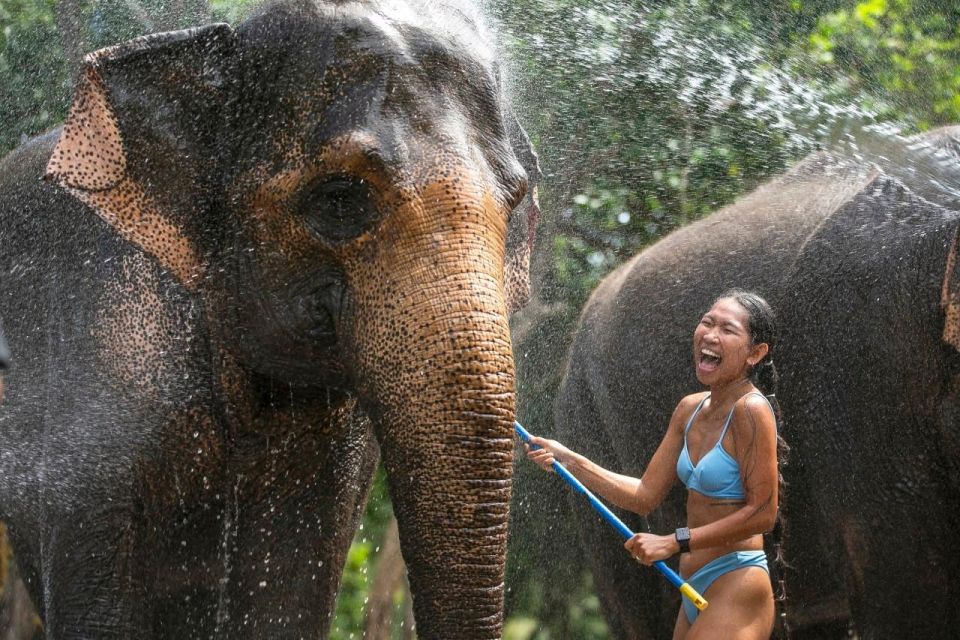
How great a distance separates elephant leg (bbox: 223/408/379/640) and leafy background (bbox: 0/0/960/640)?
143 cm

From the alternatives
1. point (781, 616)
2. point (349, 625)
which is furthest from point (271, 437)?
point (349, 625)

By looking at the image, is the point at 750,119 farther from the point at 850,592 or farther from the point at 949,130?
the point at 850,592

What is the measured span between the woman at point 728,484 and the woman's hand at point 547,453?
32 centimetres

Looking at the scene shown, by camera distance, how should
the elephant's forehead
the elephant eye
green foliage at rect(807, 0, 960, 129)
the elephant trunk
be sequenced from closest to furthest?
the elephant trunk, the elephant eye, the elephant's forehead, green foliage at rect(807, 0, 960, 129)

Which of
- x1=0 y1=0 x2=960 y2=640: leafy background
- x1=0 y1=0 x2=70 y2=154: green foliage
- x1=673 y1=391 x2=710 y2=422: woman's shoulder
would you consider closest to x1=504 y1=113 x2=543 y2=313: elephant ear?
x1=673 y1=391 x2=710 y2=422: woman's shoulder

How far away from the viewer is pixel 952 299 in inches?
151

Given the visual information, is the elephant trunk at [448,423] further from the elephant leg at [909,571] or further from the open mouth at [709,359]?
the elephant leg at [909,571]

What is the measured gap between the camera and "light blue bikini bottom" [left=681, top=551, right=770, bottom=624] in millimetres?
3633

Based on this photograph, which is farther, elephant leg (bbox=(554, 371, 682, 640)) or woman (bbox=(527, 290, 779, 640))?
elephant leg (bbox=(554, 371, 682, 640))

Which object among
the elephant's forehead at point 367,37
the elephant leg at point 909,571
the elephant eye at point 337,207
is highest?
the elephant's forehead at point 367,37

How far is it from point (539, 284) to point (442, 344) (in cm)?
343

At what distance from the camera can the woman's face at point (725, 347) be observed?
3623 millimetres

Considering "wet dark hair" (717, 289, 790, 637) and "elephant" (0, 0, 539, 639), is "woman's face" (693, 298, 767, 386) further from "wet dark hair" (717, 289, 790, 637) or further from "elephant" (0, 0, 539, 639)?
"elephant" (0, 0, 539, 639)

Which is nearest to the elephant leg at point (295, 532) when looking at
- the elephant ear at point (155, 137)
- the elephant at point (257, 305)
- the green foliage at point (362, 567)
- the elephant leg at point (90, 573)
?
the elephant at point (257, 305)
